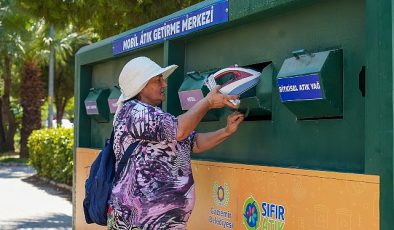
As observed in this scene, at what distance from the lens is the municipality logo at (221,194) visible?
4.01 meters

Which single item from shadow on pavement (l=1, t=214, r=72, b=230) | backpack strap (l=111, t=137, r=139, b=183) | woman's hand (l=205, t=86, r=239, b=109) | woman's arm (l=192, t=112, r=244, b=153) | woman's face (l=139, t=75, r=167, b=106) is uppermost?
woman's face (l=139, t=75, r=167, b=106)

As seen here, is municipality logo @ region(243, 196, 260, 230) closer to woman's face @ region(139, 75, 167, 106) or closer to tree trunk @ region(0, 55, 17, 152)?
woman's face @ region(139, 75, 167, 106)

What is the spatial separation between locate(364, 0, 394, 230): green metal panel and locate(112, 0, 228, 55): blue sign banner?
1383mm

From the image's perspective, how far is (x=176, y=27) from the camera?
4613 mm

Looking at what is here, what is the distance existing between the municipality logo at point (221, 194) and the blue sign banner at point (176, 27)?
1.11 m

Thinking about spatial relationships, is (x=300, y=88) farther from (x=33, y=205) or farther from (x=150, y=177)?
(x=33, y=205)

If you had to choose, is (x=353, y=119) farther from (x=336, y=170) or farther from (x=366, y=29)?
(x=366, y=29)

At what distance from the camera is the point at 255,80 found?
3.70m

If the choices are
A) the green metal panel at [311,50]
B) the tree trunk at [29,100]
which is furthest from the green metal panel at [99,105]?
the tree trunk at [29,100]

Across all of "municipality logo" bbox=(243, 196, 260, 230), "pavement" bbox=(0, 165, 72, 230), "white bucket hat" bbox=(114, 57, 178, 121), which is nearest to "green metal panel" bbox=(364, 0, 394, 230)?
"municipality logo" bbox=(243, 196, 260, 230)

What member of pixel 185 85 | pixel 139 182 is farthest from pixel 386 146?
pixel 185 85

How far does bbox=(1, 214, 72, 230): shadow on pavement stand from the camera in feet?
32.7

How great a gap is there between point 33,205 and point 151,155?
10280 mm

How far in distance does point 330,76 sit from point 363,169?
19.9 inches
